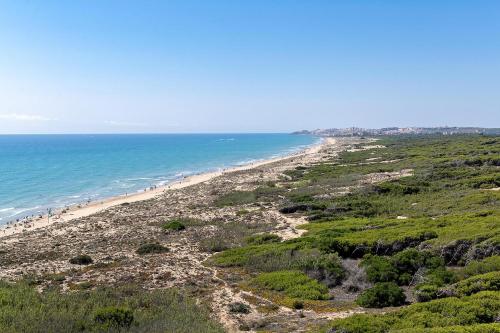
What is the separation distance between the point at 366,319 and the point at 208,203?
33703mm

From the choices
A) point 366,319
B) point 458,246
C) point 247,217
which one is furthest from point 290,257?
point 247,217

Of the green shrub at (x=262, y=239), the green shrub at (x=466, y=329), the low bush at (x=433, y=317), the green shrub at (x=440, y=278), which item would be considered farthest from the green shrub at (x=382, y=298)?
the green shrub at (x=262, y=239)

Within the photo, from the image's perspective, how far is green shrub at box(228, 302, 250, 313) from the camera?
15.4m

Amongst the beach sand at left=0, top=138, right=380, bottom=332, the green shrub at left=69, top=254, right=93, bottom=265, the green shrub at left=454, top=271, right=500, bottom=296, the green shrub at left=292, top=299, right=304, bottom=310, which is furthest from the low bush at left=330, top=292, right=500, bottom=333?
the green shrub at left=69, top=254, right=93, bottom=265

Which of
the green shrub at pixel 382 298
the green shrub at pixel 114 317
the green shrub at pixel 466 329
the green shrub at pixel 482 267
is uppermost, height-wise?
the green shrub at pixel 466 329

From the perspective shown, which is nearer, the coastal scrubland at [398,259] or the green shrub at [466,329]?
the green shrub at [466,329]

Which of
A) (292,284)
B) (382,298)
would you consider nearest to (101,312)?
(292,284)

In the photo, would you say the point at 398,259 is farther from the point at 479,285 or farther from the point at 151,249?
the point at 151,249

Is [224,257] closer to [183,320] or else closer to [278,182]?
[183,320]

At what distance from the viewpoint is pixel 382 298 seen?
15.4m

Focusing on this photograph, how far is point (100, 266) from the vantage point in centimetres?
2230

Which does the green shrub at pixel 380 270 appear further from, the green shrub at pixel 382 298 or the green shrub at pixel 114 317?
the green shrub at pixel 114 317

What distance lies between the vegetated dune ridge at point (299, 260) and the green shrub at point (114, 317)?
0.15 feet

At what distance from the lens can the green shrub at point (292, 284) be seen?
16.7 m
